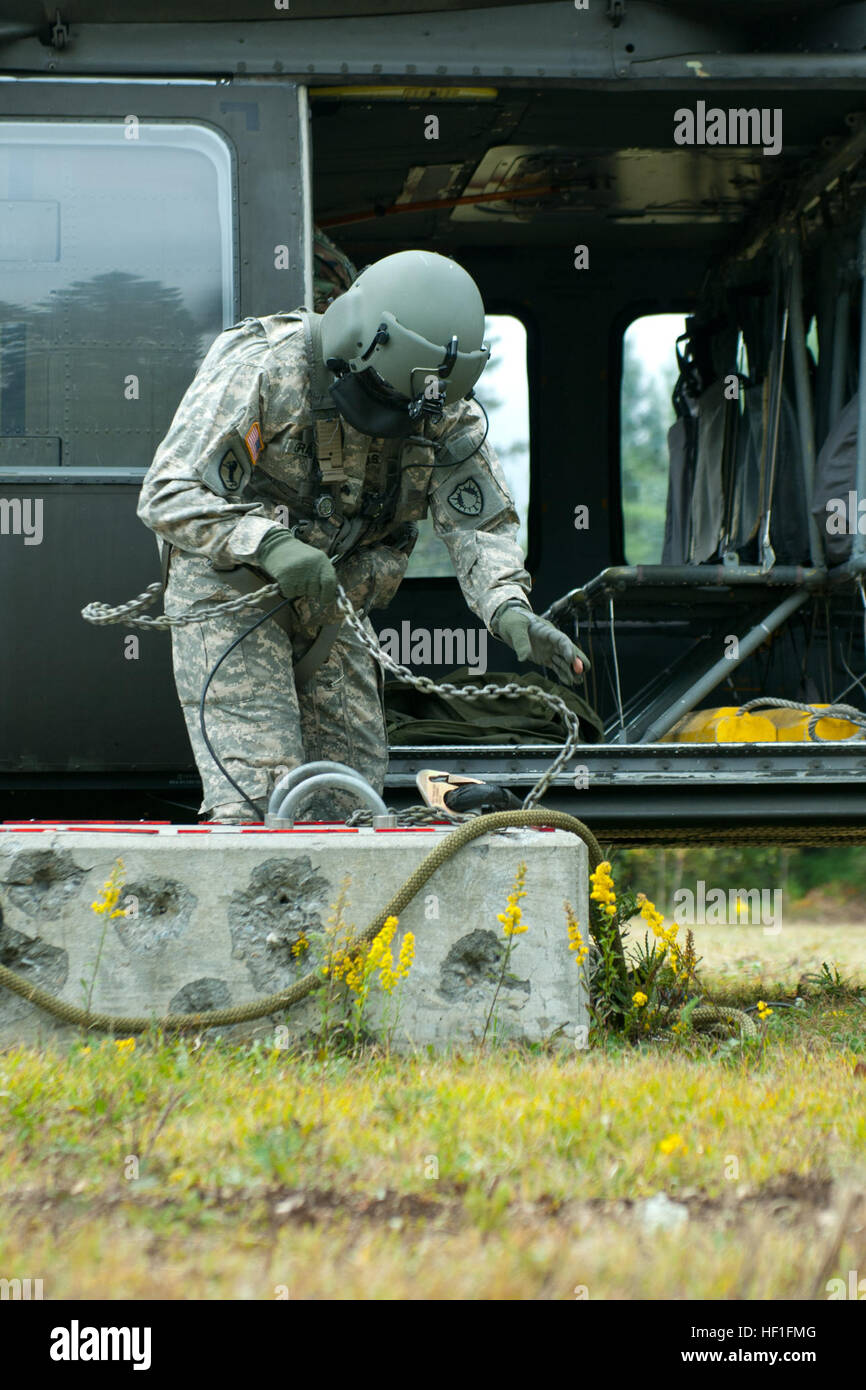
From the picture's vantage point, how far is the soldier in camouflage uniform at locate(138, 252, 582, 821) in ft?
10.8

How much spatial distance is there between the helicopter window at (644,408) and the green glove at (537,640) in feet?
11.3

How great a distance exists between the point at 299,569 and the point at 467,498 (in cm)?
85

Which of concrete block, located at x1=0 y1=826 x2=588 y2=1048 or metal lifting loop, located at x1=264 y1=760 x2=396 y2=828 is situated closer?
concrete block, located at x1=0 y1=826 x2=588 y2=1048

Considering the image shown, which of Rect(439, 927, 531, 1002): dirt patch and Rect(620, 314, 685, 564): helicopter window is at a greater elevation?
Rect(620, 314, 685, 564): helicopter window

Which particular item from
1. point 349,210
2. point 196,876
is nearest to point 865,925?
point 349,210

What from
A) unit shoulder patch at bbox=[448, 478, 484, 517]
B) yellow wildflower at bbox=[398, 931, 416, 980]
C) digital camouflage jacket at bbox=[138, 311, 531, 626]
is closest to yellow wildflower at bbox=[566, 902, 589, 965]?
yellow wildflower at bbox=[398, 931, 416, 980]

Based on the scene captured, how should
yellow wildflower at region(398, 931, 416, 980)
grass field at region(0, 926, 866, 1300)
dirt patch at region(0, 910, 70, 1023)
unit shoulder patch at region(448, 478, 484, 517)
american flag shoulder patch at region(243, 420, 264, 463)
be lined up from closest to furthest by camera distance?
grass field at region(0, 926, 866, 1300)
yellow wildflower at region(398, 931, 416, 980)
dirt patch at region(0, 910, 70, 1023)
american flag shoulder patch at region(243, 420, 264, 463)
unit shoulder patch at region(448, 478, 484, 517)

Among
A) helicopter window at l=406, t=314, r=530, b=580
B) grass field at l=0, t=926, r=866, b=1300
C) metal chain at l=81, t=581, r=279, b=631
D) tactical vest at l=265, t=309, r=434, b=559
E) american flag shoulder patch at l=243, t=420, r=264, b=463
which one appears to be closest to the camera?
grass field at l=0, t=926, r=866, b=1300

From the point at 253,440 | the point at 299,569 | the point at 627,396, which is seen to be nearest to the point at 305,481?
the point at 253,440

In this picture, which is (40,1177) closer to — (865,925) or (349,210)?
(349,210)

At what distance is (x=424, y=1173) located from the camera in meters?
1.95

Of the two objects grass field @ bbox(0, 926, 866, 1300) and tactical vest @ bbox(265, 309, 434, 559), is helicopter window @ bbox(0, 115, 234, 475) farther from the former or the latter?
grass field @ bbox(0, 926, 866, 1300)

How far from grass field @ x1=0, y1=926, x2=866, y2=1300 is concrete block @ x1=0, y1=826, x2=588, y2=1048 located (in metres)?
0.11

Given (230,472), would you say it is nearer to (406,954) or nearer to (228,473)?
(228,473)
